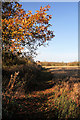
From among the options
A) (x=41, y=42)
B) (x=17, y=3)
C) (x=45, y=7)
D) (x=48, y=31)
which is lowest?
(x=41, y=42)

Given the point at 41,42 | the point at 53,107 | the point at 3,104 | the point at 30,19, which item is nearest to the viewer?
the point at 3,104

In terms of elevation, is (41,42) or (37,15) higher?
(37,15)

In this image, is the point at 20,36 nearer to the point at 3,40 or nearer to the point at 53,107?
the point at 3,40

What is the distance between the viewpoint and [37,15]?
453 cm

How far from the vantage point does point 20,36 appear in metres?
4.64

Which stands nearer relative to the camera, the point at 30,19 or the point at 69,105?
A: the point at 69,105

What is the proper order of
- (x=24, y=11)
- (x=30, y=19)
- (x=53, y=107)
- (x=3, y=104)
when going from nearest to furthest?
(x=3, y=104)
(x=53, y=107)
(x=30, y=19)
(x=24, y=11)

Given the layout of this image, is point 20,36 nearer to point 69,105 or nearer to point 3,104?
point 3,104

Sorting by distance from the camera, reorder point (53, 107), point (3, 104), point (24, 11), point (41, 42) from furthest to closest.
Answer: point (41, 42)
point (24, 11)
point (53, 107)
point (3, 104)

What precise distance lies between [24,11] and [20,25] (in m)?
0.68

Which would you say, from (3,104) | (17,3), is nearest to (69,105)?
(3,104)

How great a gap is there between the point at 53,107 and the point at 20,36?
2.65m

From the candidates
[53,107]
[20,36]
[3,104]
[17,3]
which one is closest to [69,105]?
[53,107]

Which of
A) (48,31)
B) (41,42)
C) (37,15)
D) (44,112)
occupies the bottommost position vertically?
(44,112)
